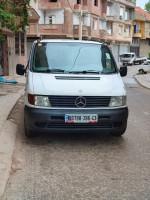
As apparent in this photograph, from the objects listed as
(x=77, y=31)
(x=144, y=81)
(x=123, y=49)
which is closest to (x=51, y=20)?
(x=77, y=31)

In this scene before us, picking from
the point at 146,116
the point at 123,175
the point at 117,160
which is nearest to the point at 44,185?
the point at 123,175

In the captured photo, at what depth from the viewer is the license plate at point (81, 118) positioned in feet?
18.0

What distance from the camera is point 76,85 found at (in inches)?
221

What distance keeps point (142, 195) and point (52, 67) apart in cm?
333

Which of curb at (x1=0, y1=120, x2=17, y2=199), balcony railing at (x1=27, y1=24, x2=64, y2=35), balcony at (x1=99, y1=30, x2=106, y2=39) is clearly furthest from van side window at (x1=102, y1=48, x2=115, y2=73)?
balcony at (x1=99, y1=30, x2=106, y2=39)

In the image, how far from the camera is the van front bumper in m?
5.48

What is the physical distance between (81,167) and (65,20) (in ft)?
124

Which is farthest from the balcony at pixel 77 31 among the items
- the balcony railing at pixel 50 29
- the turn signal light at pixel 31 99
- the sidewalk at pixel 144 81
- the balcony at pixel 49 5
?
the turn signal light at pixel 31 99

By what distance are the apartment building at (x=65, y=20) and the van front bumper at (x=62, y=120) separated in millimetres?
32353

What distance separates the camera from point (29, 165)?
482 centimetres

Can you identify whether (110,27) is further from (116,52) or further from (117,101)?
(117,101)

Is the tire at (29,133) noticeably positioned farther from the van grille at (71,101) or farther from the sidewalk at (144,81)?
the sidewalk at (144,81)

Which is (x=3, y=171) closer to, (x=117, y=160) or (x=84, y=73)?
(x=117, y=160)

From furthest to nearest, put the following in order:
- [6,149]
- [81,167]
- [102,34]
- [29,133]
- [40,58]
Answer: [102,34]
[40,58]
[29,133]
[6,149]
[81,167]
